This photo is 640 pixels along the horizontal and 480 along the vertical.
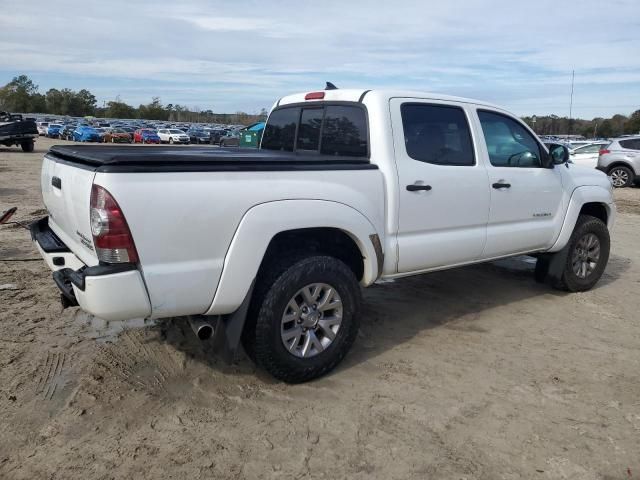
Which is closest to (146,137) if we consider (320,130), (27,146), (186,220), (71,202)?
(27,146)

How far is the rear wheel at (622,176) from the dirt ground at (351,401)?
13660 millimetres

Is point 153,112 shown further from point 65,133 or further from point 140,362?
point 140,362

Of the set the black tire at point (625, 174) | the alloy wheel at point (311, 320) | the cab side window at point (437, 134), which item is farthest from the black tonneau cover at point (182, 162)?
the black tire at point (625, 174)

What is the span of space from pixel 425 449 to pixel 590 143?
1975cm

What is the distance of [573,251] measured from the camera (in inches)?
228

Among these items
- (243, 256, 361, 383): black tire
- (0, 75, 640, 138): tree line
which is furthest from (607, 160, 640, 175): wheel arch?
(0, 75, 640, 138): tree line

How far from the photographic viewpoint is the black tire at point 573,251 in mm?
5766

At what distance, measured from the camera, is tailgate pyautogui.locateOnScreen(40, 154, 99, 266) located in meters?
3.07

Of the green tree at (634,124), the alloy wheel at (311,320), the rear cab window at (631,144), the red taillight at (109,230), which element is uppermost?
the green tree at (634,124)

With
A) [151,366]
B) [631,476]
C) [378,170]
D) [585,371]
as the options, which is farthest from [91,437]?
[585,371]

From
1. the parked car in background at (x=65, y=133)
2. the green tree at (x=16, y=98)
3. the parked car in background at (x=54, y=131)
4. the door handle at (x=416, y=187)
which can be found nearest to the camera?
the door handle at (x=416, y=187)

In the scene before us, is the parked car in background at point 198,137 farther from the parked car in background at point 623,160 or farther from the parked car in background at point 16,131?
the parked car in background at point 623,160

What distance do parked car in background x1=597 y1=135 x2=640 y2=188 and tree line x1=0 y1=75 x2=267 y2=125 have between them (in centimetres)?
9657

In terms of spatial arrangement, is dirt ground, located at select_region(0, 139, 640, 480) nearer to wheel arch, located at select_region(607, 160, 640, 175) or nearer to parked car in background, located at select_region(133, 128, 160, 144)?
wheel arch, located at select_region(607, 160, 640, 175)
